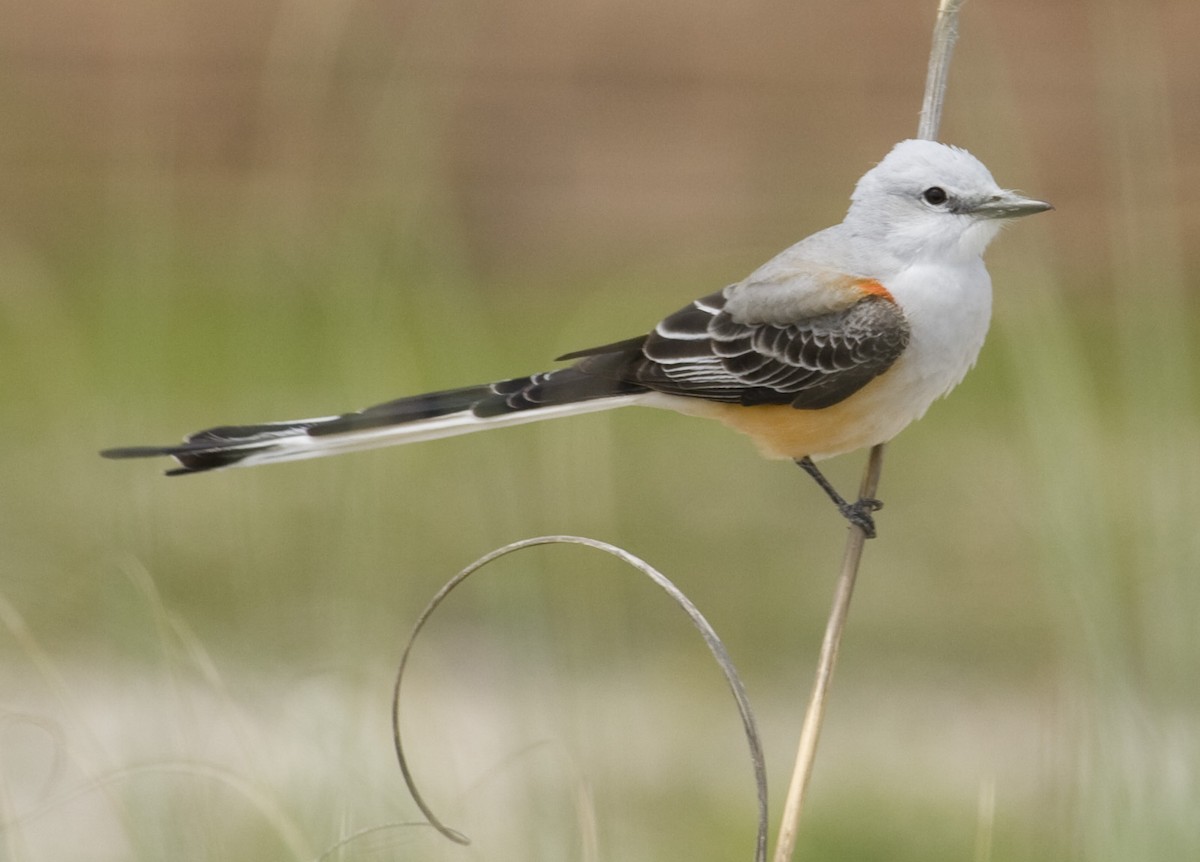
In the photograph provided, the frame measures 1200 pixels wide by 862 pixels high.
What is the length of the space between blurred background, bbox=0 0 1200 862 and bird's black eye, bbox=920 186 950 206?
0.11 metres

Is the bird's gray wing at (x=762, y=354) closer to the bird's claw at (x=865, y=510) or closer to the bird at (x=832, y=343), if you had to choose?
the bird at (x=832, y=343)

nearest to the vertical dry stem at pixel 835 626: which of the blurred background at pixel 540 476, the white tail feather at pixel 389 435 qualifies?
the blurred background at pixel 540 476

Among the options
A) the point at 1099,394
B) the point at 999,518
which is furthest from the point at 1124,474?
the point at 1099,394

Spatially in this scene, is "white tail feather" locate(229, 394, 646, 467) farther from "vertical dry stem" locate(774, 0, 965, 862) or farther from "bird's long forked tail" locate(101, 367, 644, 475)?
"vertical dry stem" locate(774, 0, 965, 862)

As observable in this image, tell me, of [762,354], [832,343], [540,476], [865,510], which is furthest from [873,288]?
[540,476]

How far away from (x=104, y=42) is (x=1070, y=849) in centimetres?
818

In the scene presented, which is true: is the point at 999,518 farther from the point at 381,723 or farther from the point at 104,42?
the point at 104,42

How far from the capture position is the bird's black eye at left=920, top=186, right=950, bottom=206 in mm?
2598

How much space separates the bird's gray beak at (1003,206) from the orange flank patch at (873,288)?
20cm

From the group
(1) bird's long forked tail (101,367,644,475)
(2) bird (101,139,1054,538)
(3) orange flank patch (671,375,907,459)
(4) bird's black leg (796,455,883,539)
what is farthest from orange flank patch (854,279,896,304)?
(1) bird's long forked tail (101,367,644,475)

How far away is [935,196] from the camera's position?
2615 millimetres

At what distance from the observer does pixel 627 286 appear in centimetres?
854

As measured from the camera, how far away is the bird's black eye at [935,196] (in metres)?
2.60

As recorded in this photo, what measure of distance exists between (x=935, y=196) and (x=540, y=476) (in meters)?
3.34
